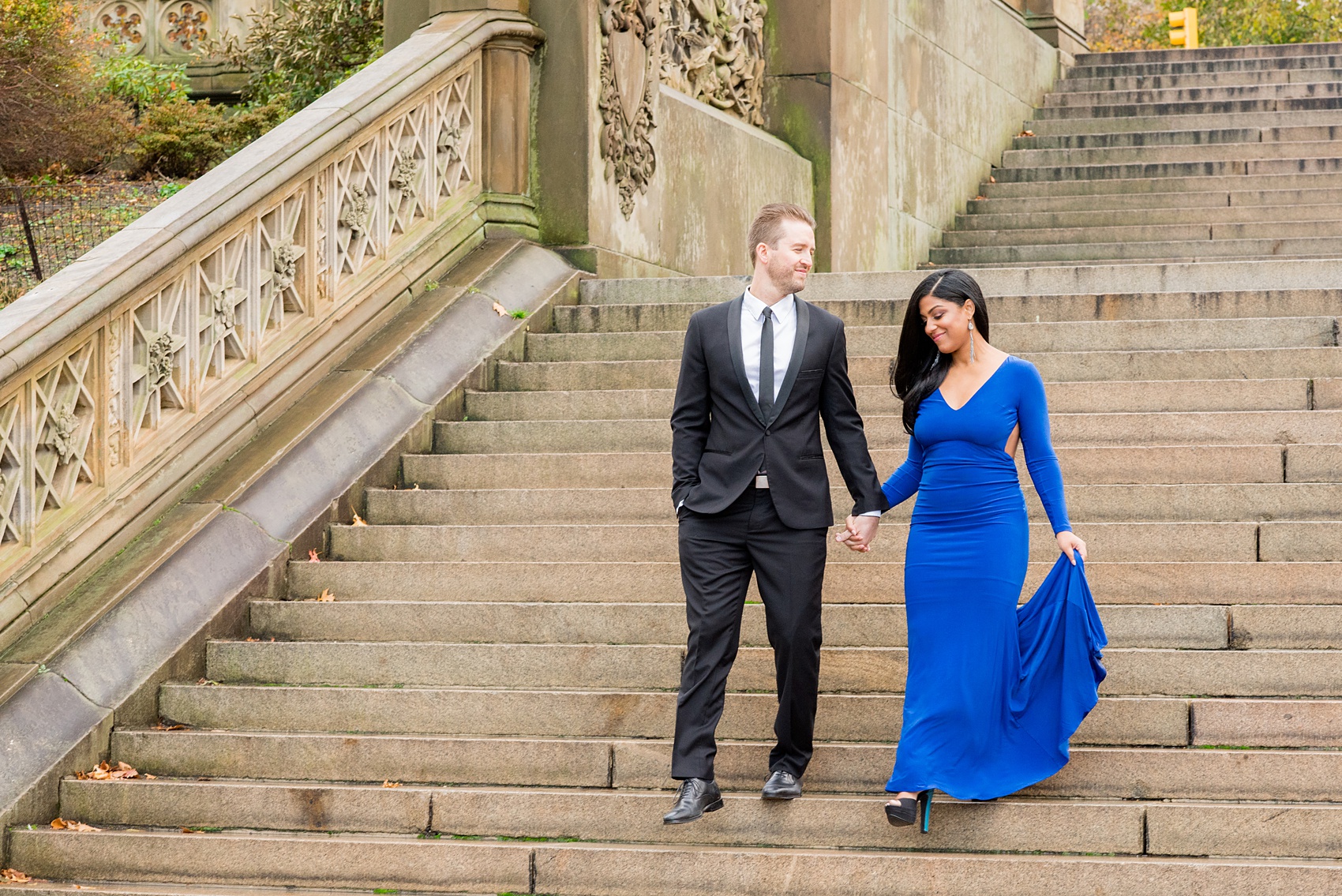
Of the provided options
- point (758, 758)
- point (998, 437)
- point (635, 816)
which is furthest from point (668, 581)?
point (998, 437)

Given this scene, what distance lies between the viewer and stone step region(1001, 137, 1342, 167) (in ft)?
50.7

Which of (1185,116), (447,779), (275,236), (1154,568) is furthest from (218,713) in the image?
(1185,116)

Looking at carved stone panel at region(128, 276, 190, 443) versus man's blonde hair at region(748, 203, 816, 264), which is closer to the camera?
man's blonde hair at region(748, 203, 816, 264)

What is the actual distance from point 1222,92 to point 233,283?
12.9m

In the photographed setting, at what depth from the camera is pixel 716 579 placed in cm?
520

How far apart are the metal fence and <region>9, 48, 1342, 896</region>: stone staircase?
3812 millimetres

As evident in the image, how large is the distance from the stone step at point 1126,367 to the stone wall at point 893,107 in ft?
17.2

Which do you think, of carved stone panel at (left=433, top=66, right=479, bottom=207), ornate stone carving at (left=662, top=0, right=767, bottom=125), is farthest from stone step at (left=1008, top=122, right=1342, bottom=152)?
carved stone panel at (left=433, top=66, right=479, bottom=207)

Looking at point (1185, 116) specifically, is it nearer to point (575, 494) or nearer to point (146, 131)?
point (146, 131)

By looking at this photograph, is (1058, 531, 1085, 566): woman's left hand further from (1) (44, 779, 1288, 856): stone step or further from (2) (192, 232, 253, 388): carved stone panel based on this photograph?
(2) (192, 232, 253, 388): carved stone panel

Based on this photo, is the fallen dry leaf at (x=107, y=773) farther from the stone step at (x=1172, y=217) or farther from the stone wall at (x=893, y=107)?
the stone step at (x=1172, y=217)

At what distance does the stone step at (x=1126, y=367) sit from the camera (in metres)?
7.64

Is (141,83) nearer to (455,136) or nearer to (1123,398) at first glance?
(455,136)

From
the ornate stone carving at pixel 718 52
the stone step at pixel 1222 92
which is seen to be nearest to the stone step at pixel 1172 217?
the stone step at pixel 1222 92
